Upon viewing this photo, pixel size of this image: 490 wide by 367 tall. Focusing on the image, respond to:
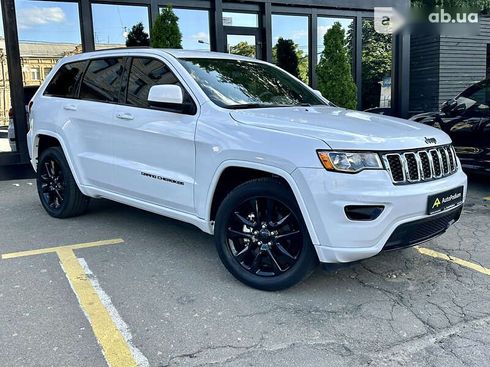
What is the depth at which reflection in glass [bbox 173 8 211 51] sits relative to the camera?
10.5m

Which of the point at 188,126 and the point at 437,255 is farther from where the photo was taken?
the point at 437,255

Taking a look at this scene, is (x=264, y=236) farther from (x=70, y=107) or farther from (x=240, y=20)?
(x=240, y=20)

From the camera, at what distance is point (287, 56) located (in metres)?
11.7

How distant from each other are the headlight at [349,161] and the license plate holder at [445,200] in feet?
1.68

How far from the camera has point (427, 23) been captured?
45.8 ft

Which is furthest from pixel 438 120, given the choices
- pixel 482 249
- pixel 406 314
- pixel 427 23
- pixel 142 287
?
pixel 427 23

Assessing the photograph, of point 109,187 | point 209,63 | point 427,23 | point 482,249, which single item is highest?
point 427,23

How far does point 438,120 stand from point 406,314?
4806 millimetres

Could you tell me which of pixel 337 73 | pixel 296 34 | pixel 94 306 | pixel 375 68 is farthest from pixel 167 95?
pixel 375 68

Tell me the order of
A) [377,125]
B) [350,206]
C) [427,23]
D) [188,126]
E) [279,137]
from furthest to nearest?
[427,23] → [188,126] → [377,125] → [279,137] → [350,206]

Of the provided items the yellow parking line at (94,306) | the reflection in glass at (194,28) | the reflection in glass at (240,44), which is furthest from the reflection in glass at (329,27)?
the yellow parking line at (94,306)

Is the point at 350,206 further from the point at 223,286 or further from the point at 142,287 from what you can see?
the point at 142,287

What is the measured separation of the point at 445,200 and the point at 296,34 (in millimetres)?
8869

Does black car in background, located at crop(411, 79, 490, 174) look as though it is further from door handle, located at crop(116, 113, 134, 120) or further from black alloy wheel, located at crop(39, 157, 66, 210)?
black alloy wheel, located at crop(39, 157, 66, 210)
